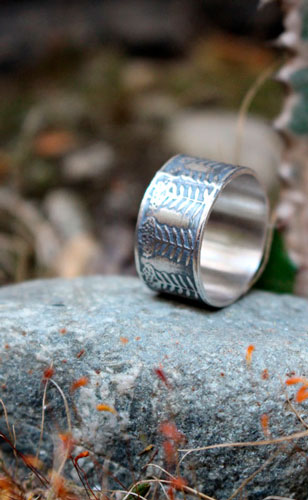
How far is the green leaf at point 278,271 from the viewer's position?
2.39 m

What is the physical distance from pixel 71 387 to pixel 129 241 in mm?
1656

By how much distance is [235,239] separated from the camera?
92.9 inches

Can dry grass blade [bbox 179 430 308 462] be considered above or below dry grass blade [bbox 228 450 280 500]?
above

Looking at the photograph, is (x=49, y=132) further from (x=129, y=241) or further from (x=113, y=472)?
(x=113, y=472)

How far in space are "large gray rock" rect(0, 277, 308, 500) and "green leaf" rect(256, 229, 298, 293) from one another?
55 cm

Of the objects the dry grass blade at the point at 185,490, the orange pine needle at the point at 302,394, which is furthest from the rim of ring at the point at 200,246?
the dry grass blade at the point at 185,490

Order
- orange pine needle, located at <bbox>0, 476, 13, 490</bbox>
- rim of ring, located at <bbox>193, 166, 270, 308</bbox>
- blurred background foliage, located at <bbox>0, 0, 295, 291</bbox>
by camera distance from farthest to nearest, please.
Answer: blurred background foliage, located at <bbox>0, 0, 295, 291</bbox>, rim of ring, located at <bbox>193, 166, 270, 308</bbox>, orange pine needle, located at <bbox>0, 476, 13, 490</bbox>

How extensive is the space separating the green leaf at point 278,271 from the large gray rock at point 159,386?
554 mm

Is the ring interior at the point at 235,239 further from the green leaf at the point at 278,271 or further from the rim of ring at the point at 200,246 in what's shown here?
the green leaf at the point at 278,271

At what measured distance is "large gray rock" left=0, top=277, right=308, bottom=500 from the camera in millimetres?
1602

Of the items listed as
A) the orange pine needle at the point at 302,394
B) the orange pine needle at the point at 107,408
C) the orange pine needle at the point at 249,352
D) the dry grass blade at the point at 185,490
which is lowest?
the dry grass blade at the point at 185,490

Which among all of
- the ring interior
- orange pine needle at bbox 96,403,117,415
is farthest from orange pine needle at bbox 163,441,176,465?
the ring interior

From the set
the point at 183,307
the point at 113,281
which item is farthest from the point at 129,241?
the point at 183,307

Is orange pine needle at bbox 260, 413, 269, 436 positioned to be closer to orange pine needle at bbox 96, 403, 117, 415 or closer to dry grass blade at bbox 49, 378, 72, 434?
orange pine needle at bbox 96, 403, 117, 415
